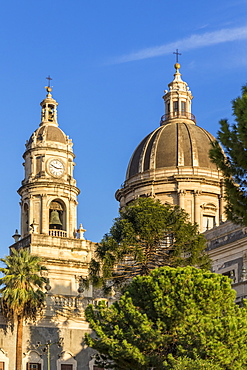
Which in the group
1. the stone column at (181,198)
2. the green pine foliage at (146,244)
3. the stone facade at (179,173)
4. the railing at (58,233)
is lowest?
the green pine foliage at (146,244)

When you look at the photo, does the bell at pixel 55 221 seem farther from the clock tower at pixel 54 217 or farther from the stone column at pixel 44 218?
the stone column at pixel 44 218

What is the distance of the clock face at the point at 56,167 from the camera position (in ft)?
230

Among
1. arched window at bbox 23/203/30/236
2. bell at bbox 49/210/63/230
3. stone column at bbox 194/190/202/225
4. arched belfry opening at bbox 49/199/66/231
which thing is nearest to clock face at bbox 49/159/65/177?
arched belfry opening at bbox 49/199/66/231

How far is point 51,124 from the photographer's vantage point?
7250 centimetres

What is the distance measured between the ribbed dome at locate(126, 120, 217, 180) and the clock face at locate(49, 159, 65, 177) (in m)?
12.5

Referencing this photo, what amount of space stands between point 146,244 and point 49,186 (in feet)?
48.4

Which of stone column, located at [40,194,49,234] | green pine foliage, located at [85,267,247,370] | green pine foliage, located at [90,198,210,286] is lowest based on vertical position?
green pine foliage, located at [85,267,247,370]

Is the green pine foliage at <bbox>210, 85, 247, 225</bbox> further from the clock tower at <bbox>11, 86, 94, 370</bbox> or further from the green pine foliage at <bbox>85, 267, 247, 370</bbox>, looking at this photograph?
the clock tower at <bbox>11, 86, 94, 370</bbox>

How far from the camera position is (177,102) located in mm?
86625

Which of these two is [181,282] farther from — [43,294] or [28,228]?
[28,228]

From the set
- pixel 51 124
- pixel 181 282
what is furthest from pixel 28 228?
pixel 181 282

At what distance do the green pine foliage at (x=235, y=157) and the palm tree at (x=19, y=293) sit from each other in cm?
2465

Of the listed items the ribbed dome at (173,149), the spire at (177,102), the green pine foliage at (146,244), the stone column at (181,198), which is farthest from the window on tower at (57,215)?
the spire at (177,102)

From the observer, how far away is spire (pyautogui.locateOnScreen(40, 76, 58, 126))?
72.8m
